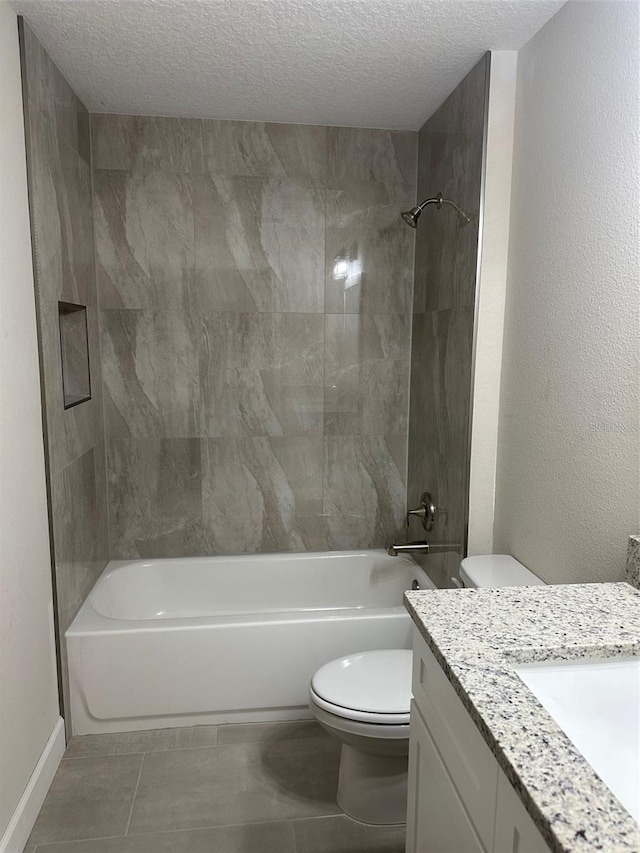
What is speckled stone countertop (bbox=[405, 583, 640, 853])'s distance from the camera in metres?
0.77

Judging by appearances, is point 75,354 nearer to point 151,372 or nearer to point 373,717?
point 151,372

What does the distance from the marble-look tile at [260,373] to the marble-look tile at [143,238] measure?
26 centimetres

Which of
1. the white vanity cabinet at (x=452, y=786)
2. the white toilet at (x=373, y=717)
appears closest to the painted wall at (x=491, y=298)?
the white toilet at (x=373, y=717)

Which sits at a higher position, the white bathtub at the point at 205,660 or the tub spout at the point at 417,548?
the tub spout at the point at 417,548

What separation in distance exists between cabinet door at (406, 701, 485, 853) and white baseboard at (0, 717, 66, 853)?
1.11 m

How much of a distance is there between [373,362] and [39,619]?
184cm

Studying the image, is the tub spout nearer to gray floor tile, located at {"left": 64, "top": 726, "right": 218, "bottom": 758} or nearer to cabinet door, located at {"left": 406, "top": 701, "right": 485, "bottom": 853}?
gray floor tile, located at {"left": 64, "top": 726, "right": 218, "bottom": 758}

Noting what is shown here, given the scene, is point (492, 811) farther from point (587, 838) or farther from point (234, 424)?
point (234, 424)

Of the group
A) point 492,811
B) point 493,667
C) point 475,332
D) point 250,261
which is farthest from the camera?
point 250,261

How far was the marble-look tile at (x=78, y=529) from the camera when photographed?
2281mm

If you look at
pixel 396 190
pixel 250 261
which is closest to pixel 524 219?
pixel 396 190

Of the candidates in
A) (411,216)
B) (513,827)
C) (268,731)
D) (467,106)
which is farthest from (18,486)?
(467,106)

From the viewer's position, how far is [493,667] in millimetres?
1118

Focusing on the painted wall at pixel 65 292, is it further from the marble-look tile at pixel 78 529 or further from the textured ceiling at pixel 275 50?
the textured ceiling at pixel 275 50
